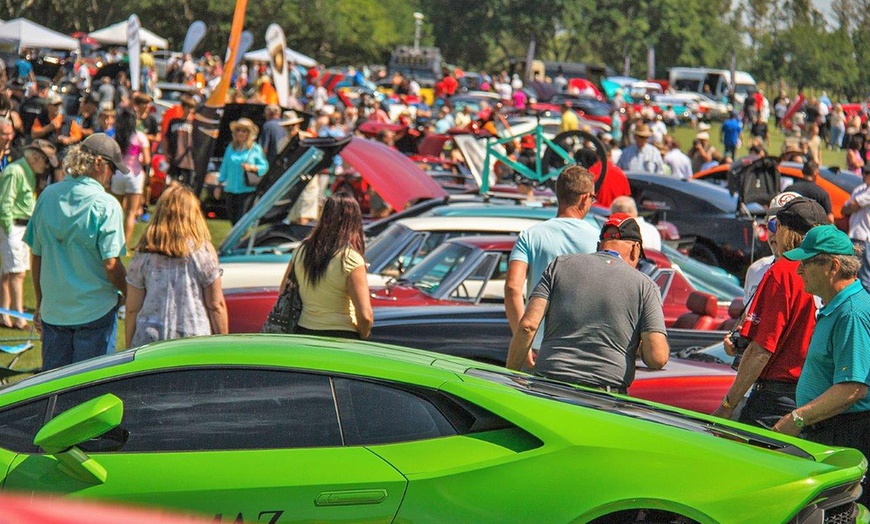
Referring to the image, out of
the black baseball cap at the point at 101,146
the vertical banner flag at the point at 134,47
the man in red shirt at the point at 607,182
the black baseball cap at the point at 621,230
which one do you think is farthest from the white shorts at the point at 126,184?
the black baseball cap at the point at 621,230

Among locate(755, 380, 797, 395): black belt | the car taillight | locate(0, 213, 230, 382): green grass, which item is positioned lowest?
locate(0, 213, 230, 382): green grass

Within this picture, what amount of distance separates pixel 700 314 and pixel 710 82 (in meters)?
60.4

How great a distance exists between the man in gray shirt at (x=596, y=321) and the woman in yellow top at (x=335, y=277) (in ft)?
4.46

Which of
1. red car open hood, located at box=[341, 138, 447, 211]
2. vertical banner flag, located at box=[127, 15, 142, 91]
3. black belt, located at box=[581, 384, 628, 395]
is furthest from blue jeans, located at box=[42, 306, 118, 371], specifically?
vertical banner flag, located at box=[127, 15, 142, 91]

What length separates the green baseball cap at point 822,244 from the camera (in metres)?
4.65

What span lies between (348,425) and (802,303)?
86.6 inches

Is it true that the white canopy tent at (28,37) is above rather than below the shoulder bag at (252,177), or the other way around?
above

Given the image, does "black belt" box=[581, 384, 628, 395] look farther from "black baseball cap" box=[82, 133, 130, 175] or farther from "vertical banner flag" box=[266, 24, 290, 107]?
"vertical banner flag" box=[266, 24, 290, 107]

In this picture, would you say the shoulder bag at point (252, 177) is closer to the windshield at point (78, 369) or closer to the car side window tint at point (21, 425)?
the windshield at point (78, 369)

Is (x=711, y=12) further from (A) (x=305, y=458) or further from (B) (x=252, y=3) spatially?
(A) (x=305, y=458)

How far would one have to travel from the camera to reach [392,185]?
38.3 feet

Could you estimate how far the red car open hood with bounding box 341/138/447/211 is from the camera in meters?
11.6

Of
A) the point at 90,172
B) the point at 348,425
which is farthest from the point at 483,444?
the point at 90,172

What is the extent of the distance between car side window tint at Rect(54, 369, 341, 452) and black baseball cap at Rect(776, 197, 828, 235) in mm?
2342
